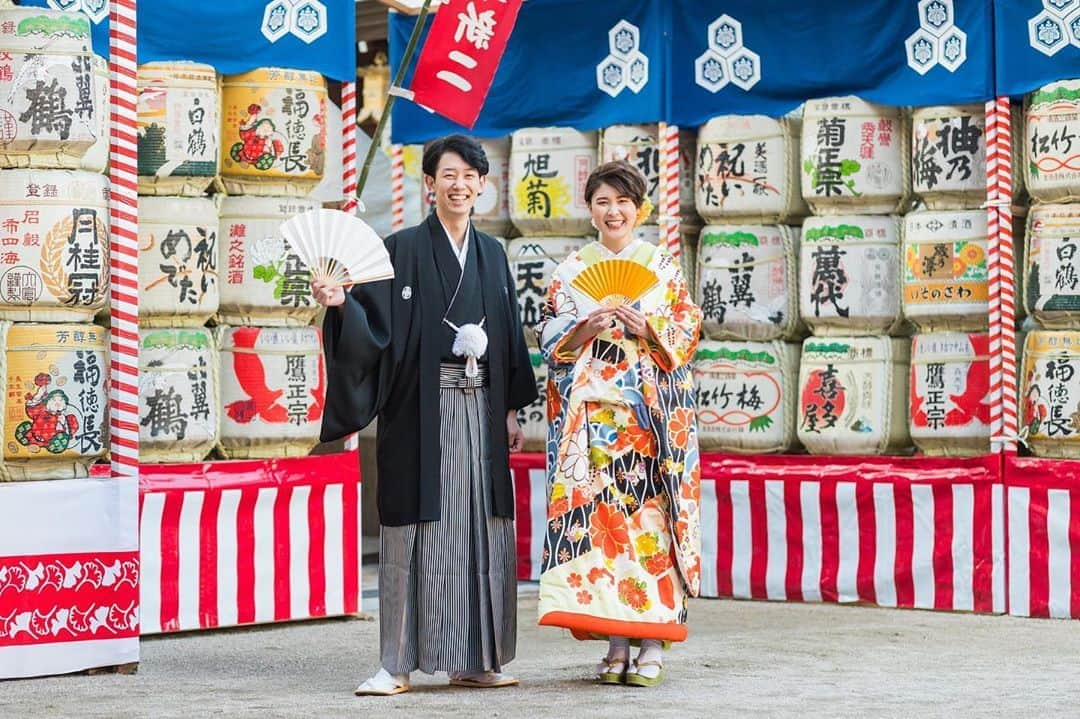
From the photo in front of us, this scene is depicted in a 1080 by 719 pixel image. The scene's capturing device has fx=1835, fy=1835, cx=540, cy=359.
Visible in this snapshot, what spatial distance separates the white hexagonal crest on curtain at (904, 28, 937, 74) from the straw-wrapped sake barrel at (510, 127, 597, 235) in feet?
5.20

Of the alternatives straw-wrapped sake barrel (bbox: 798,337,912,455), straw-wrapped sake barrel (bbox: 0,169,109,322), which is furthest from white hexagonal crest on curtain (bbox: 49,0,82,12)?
straw-wrapped sake barrel (bbox: 798,337,912,455)

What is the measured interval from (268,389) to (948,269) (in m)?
2.89

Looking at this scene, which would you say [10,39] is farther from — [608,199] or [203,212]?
[608,199]

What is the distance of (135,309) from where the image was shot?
21.1 ft

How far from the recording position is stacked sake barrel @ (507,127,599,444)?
8648 millimetres

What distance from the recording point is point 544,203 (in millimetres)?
8680

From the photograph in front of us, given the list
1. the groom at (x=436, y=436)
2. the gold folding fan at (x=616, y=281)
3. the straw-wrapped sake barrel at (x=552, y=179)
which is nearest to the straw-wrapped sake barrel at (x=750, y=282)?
the straw-wrapped sake barrel at (x=552, y=179)

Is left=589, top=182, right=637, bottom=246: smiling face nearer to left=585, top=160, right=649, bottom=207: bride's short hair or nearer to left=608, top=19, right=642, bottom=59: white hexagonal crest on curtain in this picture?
left=585, top=160, right=649, bottom=207: bride's short hair

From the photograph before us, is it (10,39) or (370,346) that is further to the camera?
(10,39)

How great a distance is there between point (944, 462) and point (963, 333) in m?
0.56

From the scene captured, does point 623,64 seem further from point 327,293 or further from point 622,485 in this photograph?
point 327,293

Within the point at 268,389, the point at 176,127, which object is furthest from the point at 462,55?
the point at 268,389

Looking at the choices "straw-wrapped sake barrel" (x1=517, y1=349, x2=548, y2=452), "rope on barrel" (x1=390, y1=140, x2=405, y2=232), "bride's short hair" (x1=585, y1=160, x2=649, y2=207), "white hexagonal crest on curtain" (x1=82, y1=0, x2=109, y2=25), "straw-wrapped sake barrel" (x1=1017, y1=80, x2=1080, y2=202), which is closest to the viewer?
"bride's short hair" (x1=585, y1=160, x2=649, y2=207)

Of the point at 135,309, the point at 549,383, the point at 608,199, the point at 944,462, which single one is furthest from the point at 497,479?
the point at 944,462
